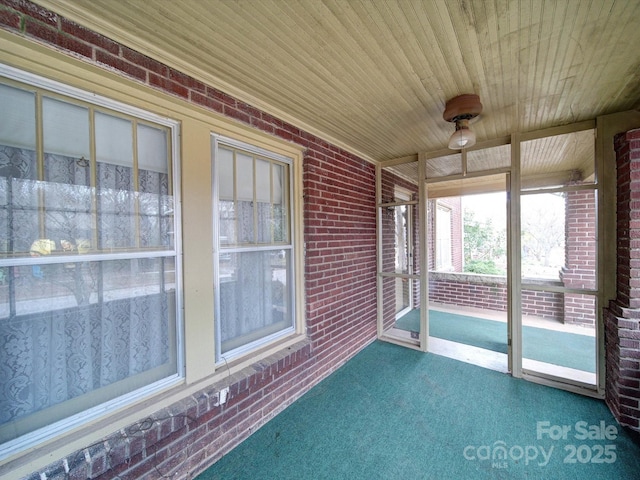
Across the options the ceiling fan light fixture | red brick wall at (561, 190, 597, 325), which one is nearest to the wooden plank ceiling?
the ceiling fan light fixture

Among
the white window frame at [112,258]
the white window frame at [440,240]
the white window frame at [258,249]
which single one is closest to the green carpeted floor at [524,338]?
the white window frame at [440,240]

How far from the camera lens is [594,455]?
1826mm

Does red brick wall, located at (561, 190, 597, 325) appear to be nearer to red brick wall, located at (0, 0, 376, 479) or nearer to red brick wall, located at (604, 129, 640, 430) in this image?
red brick wall, located at (604, 129, 640, 430)

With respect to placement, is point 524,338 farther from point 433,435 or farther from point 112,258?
point 112,258

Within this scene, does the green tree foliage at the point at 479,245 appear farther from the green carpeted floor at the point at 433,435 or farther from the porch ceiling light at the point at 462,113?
the porch ceiling light at the point at 462,113

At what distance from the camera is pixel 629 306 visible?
2.11 m

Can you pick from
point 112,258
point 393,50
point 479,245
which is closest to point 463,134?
point 393,50

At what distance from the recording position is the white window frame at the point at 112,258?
119 centimetres

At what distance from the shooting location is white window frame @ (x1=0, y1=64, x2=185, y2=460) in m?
1.19

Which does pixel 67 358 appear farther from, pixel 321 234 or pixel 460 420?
pixel 460 420

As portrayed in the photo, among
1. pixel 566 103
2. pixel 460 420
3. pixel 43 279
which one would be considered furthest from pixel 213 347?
pixel 566 103

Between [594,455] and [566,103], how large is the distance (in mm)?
2801

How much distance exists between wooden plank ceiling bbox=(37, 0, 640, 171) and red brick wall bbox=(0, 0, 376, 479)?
117 millimetres

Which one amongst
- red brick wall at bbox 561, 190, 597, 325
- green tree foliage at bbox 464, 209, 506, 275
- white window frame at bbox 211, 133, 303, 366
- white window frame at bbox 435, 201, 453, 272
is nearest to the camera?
white window frame at bbox 211, 133, 303, 366
